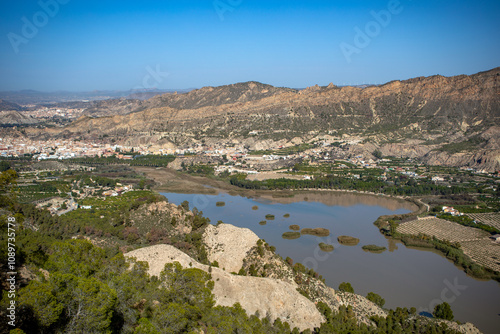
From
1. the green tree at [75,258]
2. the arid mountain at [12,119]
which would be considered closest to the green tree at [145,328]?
the green tree at [75,258]

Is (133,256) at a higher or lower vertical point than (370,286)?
higher

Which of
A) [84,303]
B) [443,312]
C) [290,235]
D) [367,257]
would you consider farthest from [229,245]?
[84,303]

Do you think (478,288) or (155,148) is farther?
(155,148)

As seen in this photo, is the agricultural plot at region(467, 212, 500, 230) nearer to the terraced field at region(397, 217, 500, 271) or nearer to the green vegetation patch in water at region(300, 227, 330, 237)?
the terraced field at region(397, 217, 500, 271)

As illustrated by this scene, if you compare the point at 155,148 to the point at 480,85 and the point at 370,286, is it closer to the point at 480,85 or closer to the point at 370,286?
the point at 370,286

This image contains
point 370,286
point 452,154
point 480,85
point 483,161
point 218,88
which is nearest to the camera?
point 370,286

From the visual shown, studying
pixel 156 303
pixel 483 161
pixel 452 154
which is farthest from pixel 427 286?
pixel 452 154

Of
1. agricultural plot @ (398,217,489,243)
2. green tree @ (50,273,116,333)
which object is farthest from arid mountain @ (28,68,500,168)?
green tree @ (50,273,116,333)
